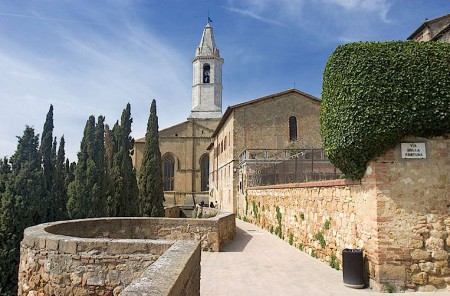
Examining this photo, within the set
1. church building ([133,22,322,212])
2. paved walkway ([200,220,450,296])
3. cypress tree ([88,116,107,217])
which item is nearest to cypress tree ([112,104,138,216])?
cypress tree ([88,116,107,217])

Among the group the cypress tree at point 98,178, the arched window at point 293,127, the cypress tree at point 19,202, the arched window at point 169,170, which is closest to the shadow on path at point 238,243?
the cypress tree at point 19,202

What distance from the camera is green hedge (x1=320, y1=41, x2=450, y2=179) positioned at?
7.32 meters

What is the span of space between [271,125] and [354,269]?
2182cm

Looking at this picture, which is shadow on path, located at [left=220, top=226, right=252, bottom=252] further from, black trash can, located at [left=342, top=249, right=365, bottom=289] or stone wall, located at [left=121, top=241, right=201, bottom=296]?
stone wall, located at [left=121, top=241, right=201, bottom=296]

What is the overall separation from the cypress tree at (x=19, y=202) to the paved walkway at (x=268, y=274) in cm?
635

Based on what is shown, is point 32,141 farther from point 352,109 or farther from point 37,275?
point 352,109

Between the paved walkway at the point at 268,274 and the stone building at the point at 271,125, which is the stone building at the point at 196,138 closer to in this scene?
the stone building at the point at 271,125

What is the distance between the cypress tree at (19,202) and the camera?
39.2 feet

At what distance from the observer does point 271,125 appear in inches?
1136

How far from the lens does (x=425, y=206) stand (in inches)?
288

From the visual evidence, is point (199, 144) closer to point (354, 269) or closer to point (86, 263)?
point (354, 269)

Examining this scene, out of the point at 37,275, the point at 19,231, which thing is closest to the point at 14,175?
the point at 19,231

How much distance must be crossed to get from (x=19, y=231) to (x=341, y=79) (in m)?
11.9

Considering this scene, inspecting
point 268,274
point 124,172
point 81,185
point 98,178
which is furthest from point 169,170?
point 268,274
